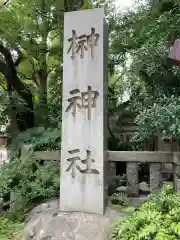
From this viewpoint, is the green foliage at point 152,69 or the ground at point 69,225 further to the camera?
the green foliage at point 152,69

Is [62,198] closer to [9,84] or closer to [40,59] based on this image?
[9,84]

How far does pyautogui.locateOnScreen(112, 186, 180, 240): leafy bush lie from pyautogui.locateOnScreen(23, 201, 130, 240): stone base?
0.88 ft

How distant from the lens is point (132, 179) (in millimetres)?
4594

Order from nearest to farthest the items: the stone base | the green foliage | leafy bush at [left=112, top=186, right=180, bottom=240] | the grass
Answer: leafy bush at [left=112, top=186, right=180, bottom=240]
the stone base
the green foliage
the grass

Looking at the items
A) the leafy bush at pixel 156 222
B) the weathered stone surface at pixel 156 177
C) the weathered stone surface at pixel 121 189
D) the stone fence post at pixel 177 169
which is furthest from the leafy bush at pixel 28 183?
the stone fence post at pixel 177 169

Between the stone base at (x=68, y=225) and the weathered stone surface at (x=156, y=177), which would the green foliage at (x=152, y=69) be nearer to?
the weathered stone surface at (x=156, y=177)

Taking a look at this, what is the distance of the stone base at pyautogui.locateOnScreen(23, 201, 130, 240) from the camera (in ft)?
11.5

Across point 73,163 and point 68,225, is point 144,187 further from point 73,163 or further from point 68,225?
point 68,225

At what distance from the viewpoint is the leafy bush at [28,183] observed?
470cm

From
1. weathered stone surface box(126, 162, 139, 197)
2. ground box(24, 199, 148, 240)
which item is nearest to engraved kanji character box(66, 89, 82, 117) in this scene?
weathered stone surface box(126, 162, 139, 197)

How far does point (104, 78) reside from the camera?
418cm

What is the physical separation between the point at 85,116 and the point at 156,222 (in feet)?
6.03

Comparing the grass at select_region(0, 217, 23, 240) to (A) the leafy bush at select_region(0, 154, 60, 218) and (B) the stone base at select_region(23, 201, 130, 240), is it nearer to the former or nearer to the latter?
(B) the stone base at select_region(23, 201, 130, 240)

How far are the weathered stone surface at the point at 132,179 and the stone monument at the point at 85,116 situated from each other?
2.01 feet
